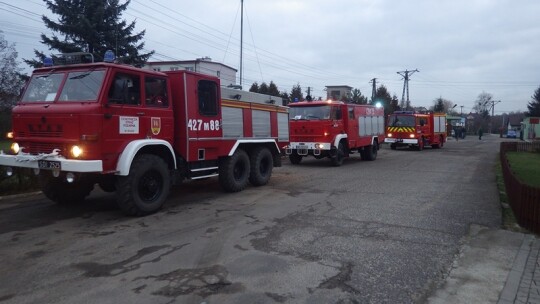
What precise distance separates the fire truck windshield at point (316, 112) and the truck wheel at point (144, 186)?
10166mm

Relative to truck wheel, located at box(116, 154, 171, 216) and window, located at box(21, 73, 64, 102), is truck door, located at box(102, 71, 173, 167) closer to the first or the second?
truck wheel, located at box(116, 154, 171, 216)

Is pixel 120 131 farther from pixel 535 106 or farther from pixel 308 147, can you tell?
pixel 535 106

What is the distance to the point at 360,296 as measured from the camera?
180 inches

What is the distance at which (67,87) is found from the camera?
7559mm

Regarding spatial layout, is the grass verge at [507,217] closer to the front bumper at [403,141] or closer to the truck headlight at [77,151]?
the truck headlight at [77,151]

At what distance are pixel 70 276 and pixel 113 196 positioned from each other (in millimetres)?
5131

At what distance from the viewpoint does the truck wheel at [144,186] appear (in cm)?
754

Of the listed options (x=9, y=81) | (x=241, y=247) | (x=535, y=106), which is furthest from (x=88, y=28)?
(x=535, y=106)

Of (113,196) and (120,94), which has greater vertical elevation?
(120,94)

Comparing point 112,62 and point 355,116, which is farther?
point 355,116

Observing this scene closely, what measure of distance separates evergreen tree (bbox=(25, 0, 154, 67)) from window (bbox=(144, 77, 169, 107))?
19.4 meters

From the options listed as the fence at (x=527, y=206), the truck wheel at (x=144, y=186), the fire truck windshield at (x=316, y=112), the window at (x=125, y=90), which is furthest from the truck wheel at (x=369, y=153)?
the window at (x=125, y=90)

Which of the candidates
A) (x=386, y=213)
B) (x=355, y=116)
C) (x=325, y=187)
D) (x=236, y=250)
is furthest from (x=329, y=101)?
(x=236, y=250)

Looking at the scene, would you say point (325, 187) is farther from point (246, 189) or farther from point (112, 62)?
→ point (112, 62)
